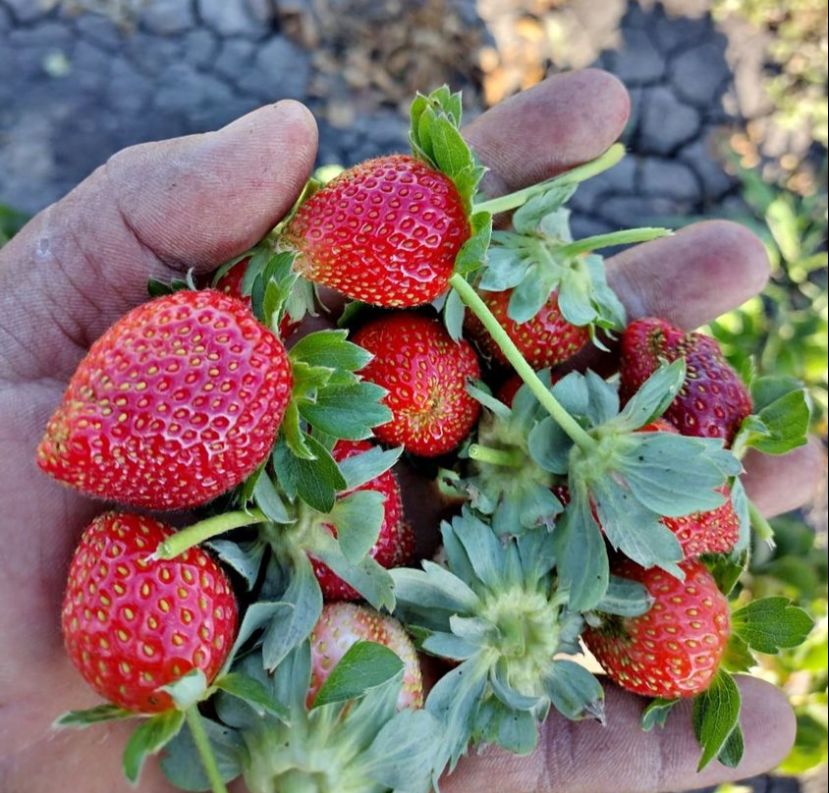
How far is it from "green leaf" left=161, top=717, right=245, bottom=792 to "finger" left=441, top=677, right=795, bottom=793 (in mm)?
491

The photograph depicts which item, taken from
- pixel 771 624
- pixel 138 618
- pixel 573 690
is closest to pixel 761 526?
pixel 771 624

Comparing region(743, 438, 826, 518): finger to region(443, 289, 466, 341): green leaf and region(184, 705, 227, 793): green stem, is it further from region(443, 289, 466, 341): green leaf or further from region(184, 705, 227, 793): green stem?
region(184, 705, 227, 793): green stem

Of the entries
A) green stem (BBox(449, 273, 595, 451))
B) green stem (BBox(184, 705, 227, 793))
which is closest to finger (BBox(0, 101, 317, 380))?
green stem (BBox(449, 273, 595, 451))

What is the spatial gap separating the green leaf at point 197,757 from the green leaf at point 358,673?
5.6 inches

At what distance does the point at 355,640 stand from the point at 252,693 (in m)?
0.21

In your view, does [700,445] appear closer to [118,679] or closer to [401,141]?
[118,679]

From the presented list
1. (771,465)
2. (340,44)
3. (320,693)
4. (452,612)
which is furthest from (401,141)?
(320,693)

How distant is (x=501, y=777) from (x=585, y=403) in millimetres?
623

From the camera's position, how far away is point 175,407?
3.55 ft

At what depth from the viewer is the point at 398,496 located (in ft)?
4.62

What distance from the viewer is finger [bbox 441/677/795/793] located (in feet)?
5.04

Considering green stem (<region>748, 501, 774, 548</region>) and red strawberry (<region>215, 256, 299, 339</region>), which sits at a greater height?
red strawberry (<region>215, 256, 299, 339</region>)

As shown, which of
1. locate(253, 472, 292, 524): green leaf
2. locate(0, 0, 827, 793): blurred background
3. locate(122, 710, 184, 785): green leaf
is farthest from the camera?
locate(0, 0, 827, 793): blurred background

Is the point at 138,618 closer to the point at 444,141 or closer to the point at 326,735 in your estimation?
the point at 326,735
